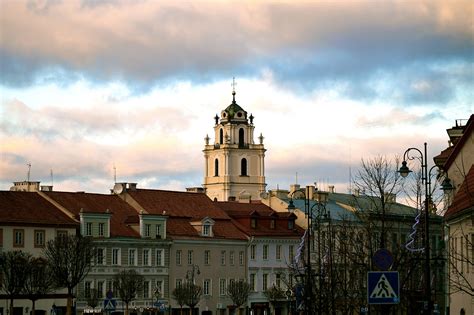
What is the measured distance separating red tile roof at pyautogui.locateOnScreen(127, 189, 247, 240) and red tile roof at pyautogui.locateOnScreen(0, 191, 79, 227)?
39.5 ft

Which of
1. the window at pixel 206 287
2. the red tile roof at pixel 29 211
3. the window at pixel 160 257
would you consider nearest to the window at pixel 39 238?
the red tile roof at pixel 29 211

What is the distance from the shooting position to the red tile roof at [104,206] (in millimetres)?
102750

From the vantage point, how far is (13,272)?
85.7 meters

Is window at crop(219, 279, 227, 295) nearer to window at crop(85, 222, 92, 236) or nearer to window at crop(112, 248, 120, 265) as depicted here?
window at crop(112, 248, 120, 265)

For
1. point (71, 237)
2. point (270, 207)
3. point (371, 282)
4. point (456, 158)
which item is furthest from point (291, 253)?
point (371, 282)

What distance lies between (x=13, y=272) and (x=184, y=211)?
103 ft

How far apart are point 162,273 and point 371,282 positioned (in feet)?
259

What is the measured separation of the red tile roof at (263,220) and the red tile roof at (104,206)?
13.4 m

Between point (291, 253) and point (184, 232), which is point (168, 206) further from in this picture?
point (291, 253)

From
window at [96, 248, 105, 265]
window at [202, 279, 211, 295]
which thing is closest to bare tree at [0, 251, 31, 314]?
window at [96, 248, 105, 265]

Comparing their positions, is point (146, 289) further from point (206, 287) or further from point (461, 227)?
point (461, 227)

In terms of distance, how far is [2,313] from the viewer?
91625 mm

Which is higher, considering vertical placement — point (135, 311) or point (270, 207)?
point (270, 207)

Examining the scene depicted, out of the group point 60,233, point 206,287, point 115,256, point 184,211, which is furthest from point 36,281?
point 184,211
